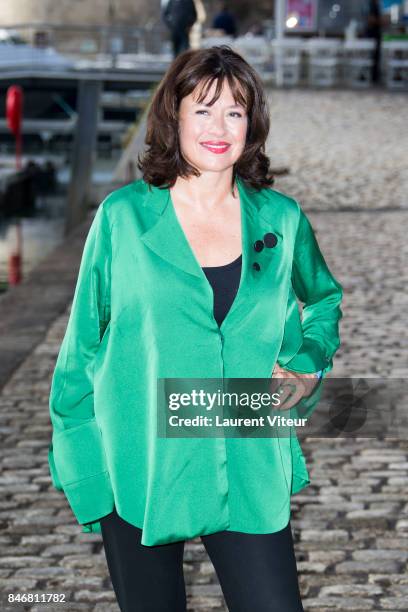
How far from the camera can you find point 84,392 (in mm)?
2354

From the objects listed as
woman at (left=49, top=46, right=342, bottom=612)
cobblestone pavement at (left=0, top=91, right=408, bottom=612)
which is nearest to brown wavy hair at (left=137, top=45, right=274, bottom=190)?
woman at (left=49, top=46, right=342, bottom=612)

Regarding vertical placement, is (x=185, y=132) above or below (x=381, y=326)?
above

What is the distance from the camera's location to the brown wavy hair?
2.37 m

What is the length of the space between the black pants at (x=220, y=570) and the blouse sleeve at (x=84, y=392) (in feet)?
0.22

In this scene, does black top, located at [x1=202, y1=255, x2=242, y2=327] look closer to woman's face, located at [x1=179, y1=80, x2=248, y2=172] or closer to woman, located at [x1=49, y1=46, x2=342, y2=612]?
woman, located at [x1=49, y1=46, x2=342, y2=612]

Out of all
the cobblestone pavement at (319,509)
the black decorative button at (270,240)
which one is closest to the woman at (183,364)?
the black decorative button at (270,240)

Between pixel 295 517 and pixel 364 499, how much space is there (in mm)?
348

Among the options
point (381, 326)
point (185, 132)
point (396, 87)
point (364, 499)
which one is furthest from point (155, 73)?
point (185, 132)

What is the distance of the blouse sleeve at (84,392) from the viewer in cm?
229

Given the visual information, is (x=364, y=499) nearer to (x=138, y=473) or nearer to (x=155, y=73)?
(x=138, y=473)

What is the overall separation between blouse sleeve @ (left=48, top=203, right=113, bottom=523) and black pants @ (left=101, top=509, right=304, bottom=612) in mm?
67

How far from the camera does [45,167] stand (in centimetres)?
3081

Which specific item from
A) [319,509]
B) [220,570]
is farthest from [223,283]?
[319,509]

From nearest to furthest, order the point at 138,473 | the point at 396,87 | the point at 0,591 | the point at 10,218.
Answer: the point at 138,473, the point at 0,591, the point at 10,218, the point at 396,87
